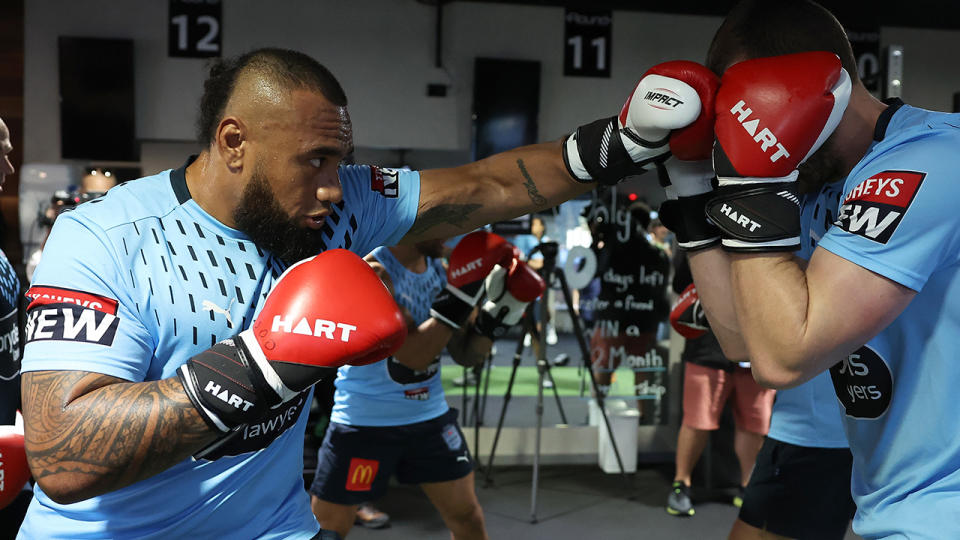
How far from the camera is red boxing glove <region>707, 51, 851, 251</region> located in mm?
1255

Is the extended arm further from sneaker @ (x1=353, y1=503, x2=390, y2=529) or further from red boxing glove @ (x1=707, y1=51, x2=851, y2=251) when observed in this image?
red boxing glove @ (x1=707, y1=51, x2=851, y2=251)

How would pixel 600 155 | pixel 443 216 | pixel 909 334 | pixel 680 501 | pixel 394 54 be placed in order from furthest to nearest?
pixel 394 54 → pixel 680 501 → pixel 443 216 → pixel 600 155 → pixel 909 334

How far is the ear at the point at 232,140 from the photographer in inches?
57.6

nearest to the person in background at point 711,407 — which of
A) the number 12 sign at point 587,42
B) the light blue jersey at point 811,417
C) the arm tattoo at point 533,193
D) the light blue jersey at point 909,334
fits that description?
the light blue jersey at point 811,417

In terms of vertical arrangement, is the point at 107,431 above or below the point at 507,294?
above

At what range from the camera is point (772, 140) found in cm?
126

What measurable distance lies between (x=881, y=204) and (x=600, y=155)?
0.66 metres

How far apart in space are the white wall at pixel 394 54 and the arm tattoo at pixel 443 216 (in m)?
3.95

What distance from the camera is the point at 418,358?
2.77 metres

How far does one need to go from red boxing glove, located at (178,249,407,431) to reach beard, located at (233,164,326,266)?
188 millimetres

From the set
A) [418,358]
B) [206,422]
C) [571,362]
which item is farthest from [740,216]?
[571,362]

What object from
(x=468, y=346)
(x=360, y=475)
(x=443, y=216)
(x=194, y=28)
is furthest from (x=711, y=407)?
(x=194, y=28)

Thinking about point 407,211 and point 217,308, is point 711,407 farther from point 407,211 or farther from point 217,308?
point 217,308

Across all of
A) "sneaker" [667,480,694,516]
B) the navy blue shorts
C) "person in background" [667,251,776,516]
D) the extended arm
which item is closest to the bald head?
the navy blue shorts
